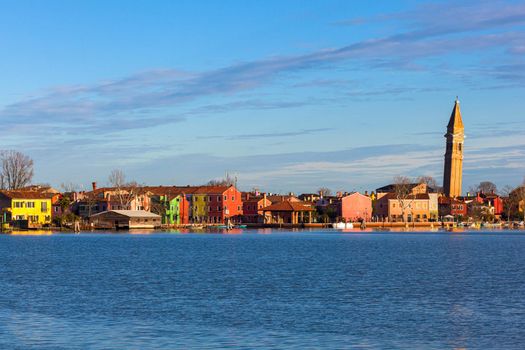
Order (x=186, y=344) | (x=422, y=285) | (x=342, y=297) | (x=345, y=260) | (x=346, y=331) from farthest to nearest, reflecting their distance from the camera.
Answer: (x=345, y=260), (x=422, y=285), (x=342, y=297), (x=346, y=331), (x=186, y=344)

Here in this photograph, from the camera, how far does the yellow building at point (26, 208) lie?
137625 millimetres

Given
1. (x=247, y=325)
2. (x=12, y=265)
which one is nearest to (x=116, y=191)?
(x=12, y=265)

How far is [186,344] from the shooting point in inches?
1061

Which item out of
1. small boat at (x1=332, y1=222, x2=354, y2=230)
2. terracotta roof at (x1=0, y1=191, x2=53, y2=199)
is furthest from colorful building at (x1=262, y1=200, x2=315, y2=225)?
terracotta roof at (x1=0, y1=191, x2=53, y2=199)

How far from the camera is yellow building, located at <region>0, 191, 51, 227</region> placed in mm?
137625

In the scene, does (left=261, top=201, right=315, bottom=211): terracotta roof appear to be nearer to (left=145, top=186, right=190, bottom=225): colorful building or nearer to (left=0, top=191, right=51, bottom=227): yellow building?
(left=145, top=186, right=190, bottom=225): colorful building

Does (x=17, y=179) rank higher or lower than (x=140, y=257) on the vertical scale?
higher

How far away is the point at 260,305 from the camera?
36562 millimetres

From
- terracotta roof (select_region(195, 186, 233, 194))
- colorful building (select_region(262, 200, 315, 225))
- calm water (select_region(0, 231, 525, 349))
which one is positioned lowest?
Result: calm water (select_region(0, 231, 525, 349))

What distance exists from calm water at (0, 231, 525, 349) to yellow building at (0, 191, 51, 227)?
250 feet

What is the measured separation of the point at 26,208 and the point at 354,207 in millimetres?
73207

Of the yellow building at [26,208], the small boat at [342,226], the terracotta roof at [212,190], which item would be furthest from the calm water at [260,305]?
the small boat at [342,226]

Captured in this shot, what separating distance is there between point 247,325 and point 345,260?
39.4 meters

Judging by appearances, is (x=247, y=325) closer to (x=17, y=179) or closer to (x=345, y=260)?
(x=345, y=260)
